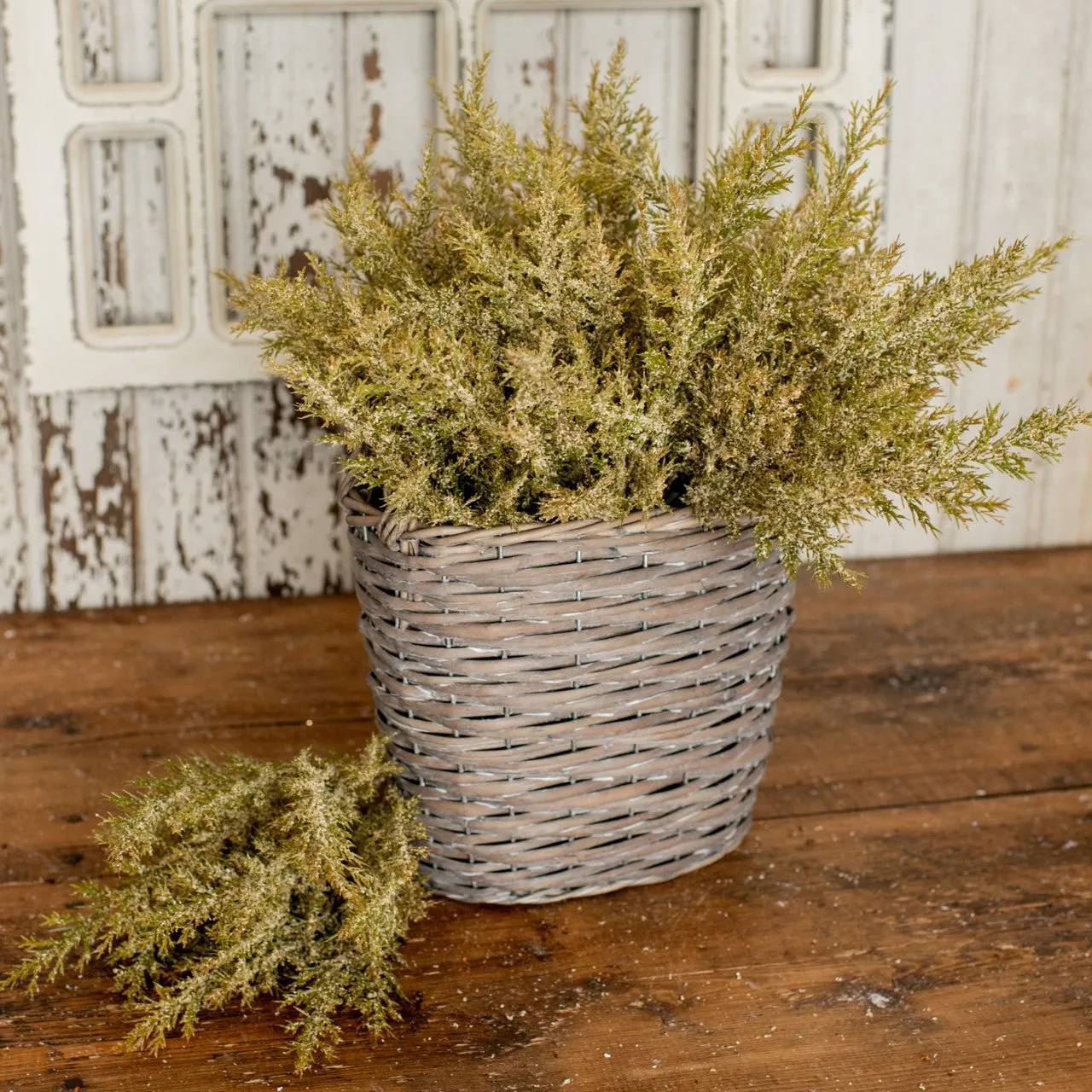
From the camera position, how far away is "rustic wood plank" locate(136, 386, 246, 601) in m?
1.43

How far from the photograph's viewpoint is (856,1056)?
2.41ft

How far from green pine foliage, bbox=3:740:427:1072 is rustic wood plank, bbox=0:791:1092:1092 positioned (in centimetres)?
2

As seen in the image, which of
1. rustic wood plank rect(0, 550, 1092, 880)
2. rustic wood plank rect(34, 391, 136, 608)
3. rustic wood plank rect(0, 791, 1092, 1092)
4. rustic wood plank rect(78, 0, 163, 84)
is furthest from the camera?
rustic wood plank rect(34, 391, 136, 608)

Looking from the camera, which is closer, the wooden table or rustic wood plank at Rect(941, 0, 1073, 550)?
the wooden table

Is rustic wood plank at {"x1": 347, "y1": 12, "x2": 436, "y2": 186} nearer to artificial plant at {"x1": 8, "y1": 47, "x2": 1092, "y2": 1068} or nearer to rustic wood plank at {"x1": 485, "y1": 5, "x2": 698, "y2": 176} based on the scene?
rustic wood plank at {"x1": 485, "y1": 5, "x2": 698, "y2": 176}

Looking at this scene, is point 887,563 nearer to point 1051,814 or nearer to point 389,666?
point 1051,814

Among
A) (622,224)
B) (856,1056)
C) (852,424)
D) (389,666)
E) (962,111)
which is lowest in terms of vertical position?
(856,1056)

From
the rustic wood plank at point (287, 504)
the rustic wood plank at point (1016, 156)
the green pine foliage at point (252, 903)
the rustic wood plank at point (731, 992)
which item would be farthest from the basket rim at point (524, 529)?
the rustic wood plank at point (1016, 156)

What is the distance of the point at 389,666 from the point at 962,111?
1068 mm

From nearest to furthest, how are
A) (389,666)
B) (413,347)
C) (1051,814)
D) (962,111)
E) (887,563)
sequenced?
(413,347) → (389,666) → (1051,814) → (962,111) → (887,563)

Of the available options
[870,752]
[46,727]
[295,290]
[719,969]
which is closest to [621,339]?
[295,290]

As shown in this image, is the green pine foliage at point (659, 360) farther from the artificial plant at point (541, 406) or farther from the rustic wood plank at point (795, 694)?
the rustic wood plank at point (795, 694)

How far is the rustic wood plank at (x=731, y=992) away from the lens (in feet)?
2.37

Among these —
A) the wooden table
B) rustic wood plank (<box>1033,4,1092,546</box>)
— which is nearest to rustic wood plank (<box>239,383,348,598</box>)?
the wooden table
